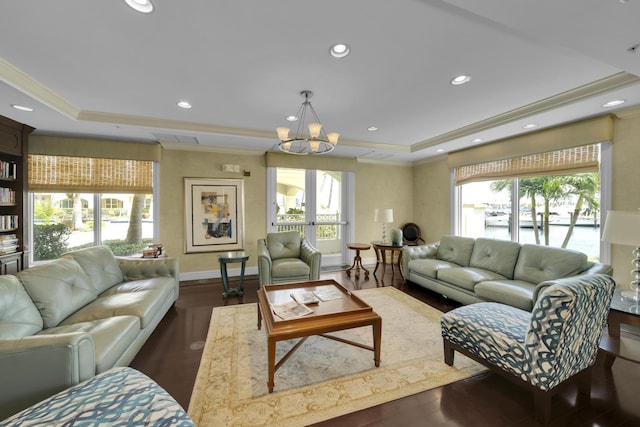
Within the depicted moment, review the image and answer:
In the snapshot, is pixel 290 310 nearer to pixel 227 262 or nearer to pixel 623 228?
pixel 227 262

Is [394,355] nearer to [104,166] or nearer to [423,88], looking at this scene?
A: [423,88]

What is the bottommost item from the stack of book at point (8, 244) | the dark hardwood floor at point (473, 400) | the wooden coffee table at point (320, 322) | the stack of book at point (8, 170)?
the dark hardwood floor at point (473, 400)

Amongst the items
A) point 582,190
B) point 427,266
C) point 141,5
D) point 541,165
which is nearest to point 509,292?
point 427,266

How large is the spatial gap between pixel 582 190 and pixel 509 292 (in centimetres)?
208

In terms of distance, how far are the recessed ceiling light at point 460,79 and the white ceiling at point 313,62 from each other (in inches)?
2.7

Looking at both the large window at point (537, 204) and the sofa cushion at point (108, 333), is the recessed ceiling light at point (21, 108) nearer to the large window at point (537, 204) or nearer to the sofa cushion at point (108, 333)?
the sofa cushion at point (108, 333)

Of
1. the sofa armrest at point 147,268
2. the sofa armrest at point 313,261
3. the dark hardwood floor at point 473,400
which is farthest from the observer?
the sofa armrest at point 313,261

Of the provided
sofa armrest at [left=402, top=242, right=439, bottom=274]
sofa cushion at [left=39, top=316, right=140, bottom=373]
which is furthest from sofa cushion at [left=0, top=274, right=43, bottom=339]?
sofa armrest at [left=402, top=242, right=439, bottom=274]

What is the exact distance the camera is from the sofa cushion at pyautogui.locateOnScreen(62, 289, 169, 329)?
204 centimetres

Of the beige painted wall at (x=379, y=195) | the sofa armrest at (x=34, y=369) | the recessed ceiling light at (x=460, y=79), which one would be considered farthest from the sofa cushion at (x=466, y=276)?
the sofa armrest at (x=34, y=369)

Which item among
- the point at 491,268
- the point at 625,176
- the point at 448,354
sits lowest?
the point at 448,354

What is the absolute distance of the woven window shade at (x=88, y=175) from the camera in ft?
12.2

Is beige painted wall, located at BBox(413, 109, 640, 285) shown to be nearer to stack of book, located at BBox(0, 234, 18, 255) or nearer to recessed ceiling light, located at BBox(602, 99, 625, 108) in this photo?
recessed ceiling light, located at BBox(602, 99, 625, 108)

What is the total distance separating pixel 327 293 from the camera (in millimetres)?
2557
